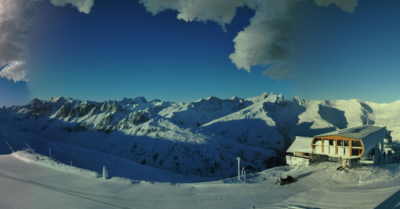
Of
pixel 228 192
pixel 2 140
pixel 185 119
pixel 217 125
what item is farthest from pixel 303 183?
pixel 185 119

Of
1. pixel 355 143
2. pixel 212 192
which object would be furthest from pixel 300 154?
pixel 212 192

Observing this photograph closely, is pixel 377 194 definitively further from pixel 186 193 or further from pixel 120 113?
pixel 120 113

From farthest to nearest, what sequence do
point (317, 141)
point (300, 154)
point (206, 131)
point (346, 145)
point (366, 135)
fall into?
1. point (206, 131)
2. point (300, 154)
3. point (317, 141)
4. point (366, 135)
5. point (346, 145)

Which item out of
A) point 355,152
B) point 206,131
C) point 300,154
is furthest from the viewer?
point 206,131

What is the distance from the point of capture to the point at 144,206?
47.4ft

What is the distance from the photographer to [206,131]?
352 ft

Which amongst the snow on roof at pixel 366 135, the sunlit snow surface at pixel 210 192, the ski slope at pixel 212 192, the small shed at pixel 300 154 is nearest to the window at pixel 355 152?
the snow on roof at pixel 366 135

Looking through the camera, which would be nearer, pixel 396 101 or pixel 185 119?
pixel 396 101

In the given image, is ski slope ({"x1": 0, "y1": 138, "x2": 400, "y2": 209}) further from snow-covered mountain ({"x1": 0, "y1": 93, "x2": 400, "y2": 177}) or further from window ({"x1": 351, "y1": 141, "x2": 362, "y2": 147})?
snow-covered mountain ({"x1": 0, "y1": 93, "x2": 400, "y2": 177})

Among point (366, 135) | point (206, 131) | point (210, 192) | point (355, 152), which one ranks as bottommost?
point (210, 192)

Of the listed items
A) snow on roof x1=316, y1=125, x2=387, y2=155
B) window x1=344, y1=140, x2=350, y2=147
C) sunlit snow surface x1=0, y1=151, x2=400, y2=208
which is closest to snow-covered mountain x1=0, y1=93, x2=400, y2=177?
snow on roof x1=316, y1=125, x2=387, y2=155

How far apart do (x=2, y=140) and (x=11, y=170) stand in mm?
53349

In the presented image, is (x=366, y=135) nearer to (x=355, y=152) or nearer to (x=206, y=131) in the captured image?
(x=355, y=152)

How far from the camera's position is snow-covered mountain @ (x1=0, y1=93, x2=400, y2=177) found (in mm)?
85938
